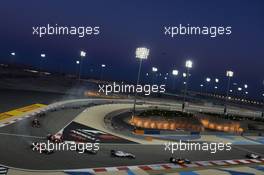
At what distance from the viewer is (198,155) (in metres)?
35.2

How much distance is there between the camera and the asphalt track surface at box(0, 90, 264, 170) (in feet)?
82.5

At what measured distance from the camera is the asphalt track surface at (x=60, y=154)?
25.2 m

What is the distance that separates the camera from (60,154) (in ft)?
91.7

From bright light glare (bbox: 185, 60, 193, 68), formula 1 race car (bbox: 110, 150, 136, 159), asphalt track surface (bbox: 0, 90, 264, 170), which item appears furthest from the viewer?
bright light glare (bbox: 185, 60, 193, 68)

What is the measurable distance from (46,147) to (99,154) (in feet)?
15.2

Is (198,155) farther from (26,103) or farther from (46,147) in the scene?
(26,103)

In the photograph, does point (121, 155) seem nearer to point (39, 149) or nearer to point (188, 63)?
point (39, 149)

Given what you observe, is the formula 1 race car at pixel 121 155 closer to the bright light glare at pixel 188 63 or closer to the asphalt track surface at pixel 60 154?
the asphalt track surface at pixel 60 154

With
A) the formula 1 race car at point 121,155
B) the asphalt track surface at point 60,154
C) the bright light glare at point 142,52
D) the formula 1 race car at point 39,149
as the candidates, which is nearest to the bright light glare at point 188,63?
the bright light glare at point 142,52

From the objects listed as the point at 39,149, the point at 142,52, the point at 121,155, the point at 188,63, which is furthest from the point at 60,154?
the point at 188,63

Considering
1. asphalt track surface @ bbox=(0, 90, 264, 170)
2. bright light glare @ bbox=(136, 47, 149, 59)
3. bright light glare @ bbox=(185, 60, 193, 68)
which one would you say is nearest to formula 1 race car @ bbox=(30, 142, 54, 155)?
asphalt track surface @ bbox=(0, 90, 264, 170)

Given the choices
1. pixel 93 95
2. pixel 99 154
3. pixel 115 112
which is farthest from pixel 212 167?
pixel 93 95

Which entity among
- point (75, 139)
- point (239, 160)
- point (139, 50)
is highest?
point (139, 50)

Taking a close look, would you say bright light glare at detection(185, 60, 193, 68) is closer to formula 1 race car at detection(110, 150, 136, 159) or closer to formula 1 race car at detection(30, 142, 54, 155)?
formula 1 race car at detection(110, 150, 136, 159)
